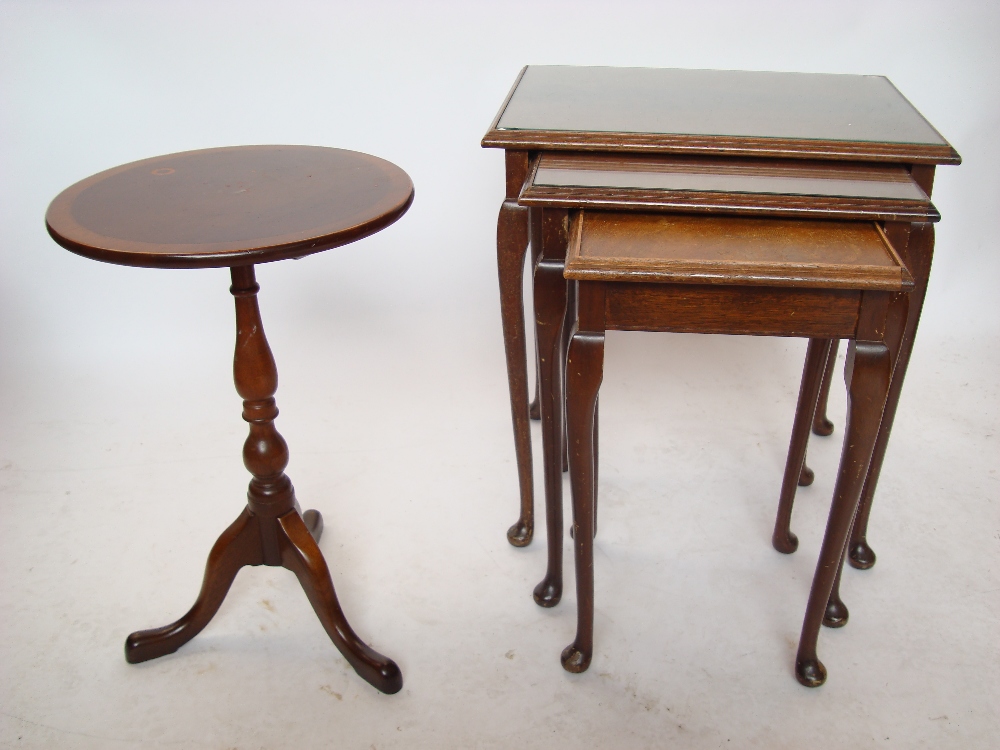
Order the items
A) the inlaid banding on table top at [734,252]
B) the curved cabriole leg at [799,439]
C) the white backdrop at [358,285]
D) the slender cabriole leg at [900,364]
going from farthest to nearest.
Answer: the white backdrop at [358,285]
the curved cabriole leg at [799,439]
the slender cabriole leg at [900,364]
the inlaid banding on table top at [734,252]

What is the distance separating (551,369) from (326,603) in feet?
2.14

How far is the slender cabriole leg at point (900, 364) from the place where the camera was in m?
1.68

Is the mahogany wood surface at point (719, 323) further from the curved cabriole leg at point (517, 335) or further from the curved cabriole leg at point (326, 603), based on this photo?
the curved cabriole leg at point (326, 603)

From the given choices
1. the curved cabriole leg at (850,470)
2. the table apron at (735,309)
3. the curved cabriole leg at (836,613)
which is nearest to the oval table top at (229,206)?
the table apron at (735,309)

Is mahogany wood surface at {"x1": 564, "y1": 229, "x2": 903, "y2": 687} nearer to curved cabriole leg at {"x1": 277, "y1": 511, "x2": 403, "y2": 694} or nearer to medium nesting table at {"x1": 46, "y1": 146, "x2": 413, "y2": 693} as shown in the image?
medium nesting table at {"x1": 46, "y1": 146, "x2": 413, "y2": 693}

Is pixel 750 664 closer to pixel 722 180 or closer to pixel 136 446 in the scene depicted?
pixel 722 180

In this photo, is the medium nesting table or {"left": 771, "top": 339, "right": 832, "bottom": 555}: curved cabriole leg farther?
{"left": 771, "top": 339, "right": 832, "bottom": 555}: curved cabriole leg

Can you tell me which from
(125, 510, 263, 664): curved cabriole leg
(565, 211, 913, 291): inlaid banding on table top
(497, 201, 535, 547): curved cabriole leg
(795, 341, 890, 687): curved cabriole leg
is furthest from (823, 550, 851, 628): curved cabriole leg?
(125, 510, 263, 664): curved cabriole leg

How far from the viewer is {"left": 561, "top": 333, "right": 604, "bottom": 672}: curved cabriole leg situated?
1.55 meters

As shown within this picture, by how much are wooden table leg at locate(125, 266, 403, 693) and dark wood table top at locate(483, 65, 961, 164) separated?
2.01 ft

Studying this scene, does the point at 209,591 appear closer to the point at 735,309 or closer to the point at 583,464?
the point at 583,464

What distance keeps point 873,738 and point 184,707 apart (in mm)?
1304

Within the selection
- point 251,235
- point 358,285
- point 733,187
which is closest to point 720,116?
point 733,187

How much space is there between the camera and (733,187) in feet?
5.24
